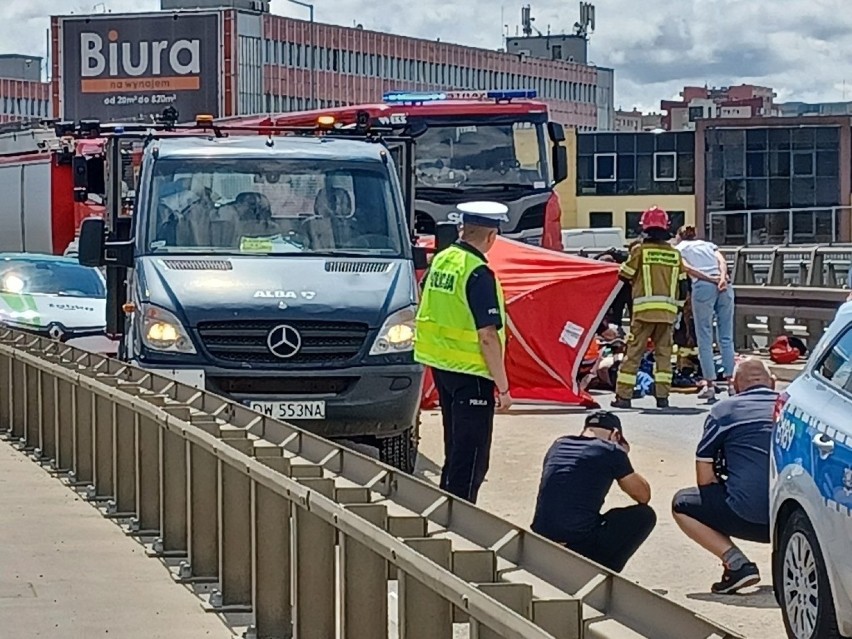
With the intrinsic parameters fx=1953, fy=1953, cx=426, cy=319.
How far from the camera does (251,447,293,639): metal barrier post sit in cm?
694

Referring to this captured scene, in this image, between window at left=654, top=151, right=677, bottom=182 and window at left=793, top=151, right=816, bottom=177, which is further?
window at left=654, top=151, right=677, bottom=182

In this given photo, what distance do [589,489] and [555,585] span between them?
3929mm

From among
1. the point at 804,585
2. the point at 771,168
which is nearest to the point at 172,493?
the point at 804,585

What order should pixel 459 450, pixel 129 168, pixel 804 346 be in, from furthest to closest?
Answer: 1. pixel 804 346
2. pixel 129 168
3. pixel 459 450

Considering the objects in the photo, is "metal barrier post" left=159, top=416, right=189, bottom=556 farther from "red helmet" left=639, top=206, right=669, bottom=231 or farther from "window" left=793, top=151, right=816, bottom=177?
"window" left=793, top=151, right=816, bottom=177

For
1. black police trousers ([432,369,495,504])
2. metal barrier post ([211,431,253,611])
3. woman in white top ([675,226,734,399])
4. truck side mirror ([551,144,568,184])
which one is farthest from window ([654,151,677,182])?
metal barrier post ([211,431,253,611])

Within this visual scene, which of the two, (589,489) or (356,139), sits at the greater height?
(356,139)

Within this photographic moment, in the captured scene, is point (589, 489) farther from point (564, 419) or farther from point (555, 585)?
point (564, 419)

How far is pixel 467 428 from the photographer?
32.2 feet

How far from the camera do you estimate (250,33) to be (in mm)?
114562

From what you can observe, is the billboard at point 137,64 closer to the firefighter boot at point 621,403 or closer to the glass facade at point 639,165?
the glass facade at point 639,165

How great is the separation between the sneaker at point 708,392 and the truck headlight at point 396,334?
6.65 metres

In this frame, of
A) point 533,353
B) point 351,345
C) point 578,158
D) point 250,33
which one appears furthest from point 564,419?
point 250,33

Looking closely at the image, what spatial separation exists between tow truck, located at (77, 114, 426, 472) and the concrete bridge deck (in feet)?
6.45
